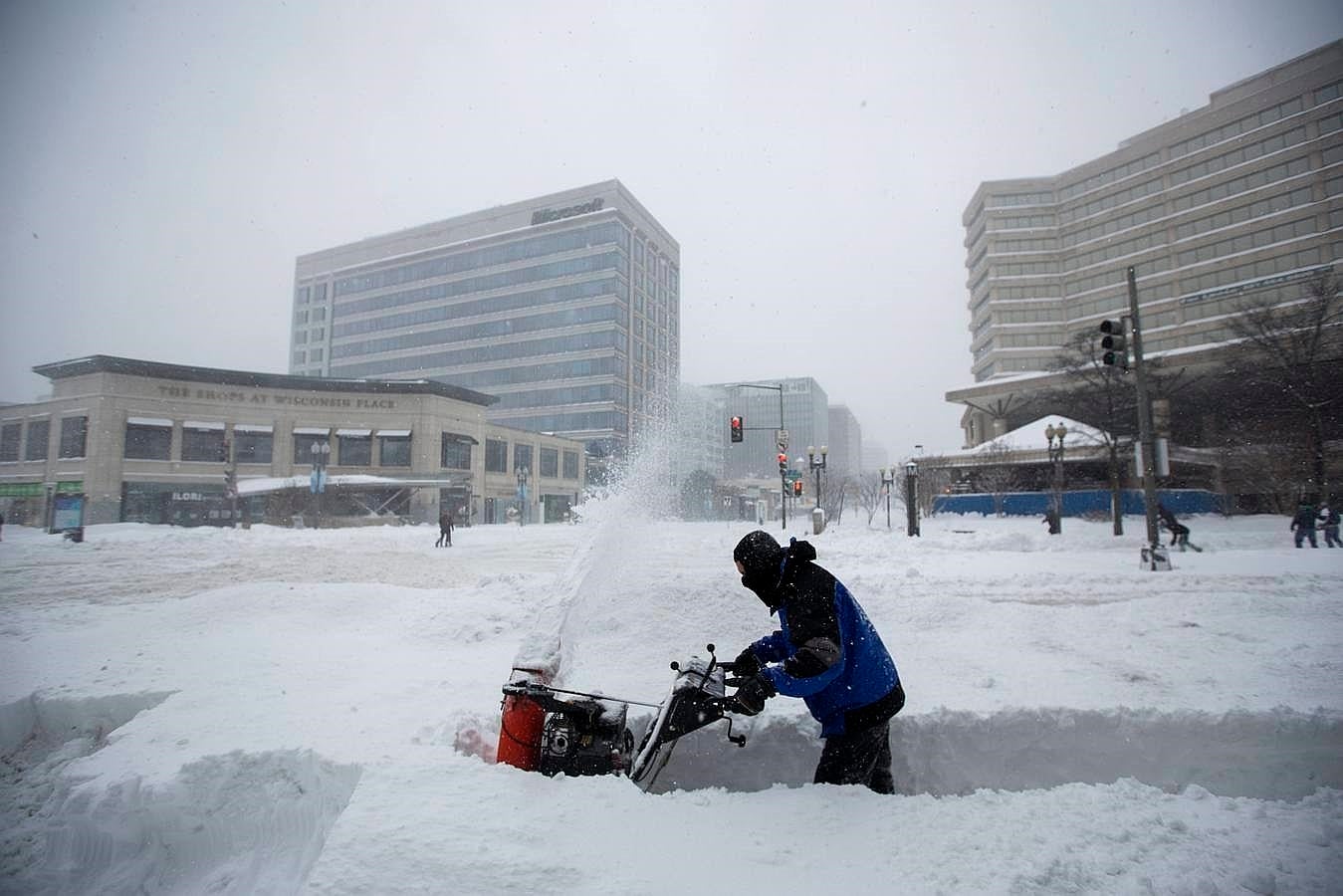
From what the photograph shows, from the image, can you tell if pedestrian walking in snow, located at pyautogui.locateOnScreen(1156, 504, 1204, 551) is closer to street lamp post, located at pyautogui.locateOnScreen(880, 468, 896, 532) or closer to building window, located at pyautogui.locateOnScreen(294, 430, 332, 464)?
street lamp post, located at pyautogui.locateOnScreen(880, 468, 896, 532)

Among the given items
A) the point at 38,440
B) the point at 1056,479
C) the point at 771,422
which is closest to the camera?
the point at 38,440

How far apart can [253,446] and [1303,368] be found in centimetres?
5830

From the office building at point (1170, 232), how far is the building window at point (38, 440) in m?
60.3

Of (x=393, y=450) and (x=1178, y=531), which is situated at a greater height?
(x=393, y=450)

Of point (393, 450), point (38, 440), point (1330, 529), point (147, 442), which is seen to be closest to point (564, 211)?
point (393, 450)

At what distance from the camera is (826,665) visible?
276cm

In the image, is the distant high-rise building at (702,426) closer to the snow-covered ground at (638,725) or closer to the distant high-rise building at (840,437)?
the snow-covered ground at (638,725)

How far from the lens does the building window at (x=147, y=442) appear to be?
34.1 meters

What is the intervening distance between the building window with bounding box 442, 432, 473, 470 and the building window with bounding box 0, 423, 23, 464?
80.3 ft

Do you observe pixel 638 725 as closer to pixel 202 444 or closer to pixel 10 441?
pixel 10 441

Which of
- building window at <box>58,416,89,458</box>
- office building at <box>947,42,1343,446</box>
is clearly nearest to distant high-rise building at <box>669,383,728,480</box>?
office building at <box>947,42,1343,446</box>

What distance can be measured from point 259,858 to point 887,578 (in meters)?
10.6

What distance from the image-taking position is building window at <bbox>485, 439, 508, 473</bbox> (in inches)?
2071

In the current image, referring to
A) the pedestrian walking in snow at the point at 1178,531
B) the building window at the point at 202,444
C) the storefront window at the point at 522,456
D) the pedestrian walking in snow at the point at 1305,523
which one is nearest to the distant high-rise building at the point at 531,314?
the storefront window at the point at 522,456
